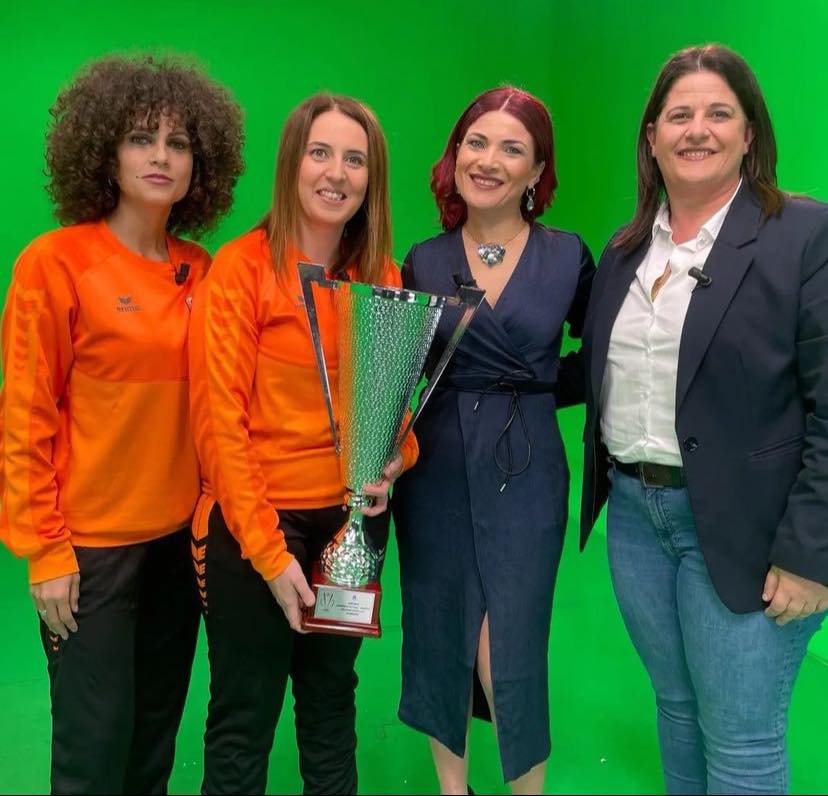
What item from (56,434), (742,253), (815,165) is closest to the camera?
(742,253)

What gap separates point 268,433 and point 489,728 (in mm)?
1288

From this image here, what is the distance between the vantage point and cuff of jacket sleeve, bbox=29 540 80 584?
1.37 meters

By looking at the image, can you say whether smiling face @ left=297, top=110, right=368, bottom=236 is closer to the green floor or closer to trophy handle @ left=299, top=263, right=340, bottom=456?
trophy handle @ left=299, top=263, right=340, bottom=456

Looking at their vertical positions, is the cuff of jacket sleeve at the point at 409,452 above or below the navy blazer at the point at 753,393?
below

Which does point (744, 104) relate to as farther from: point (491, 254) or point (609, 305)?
point (491, 254)

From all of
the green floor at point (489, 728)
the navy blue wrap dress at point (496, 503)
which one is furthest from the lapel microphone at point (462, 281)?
the green floor at point (489, 728)

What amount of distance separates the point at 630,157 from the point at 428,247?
2616 mm

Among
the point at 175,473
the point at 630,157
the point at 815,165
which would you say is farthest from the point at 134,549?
the point at 630,157

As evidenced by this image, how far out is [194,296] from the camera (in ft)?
4.90

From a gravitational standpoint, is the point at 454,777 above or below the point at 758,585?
below

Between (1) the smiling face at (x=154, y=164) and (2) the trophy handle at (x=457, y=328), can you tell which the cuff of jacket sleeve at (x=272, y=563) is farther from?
(1) the smiling face at (x=154, y=164)

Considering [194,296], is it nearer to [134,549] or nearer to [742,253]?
[134,549]

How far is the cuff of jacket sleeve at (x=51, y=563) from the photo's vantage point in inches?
53.9

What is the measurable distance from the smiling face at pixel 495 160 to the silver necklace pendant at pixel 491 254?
0.25ft
